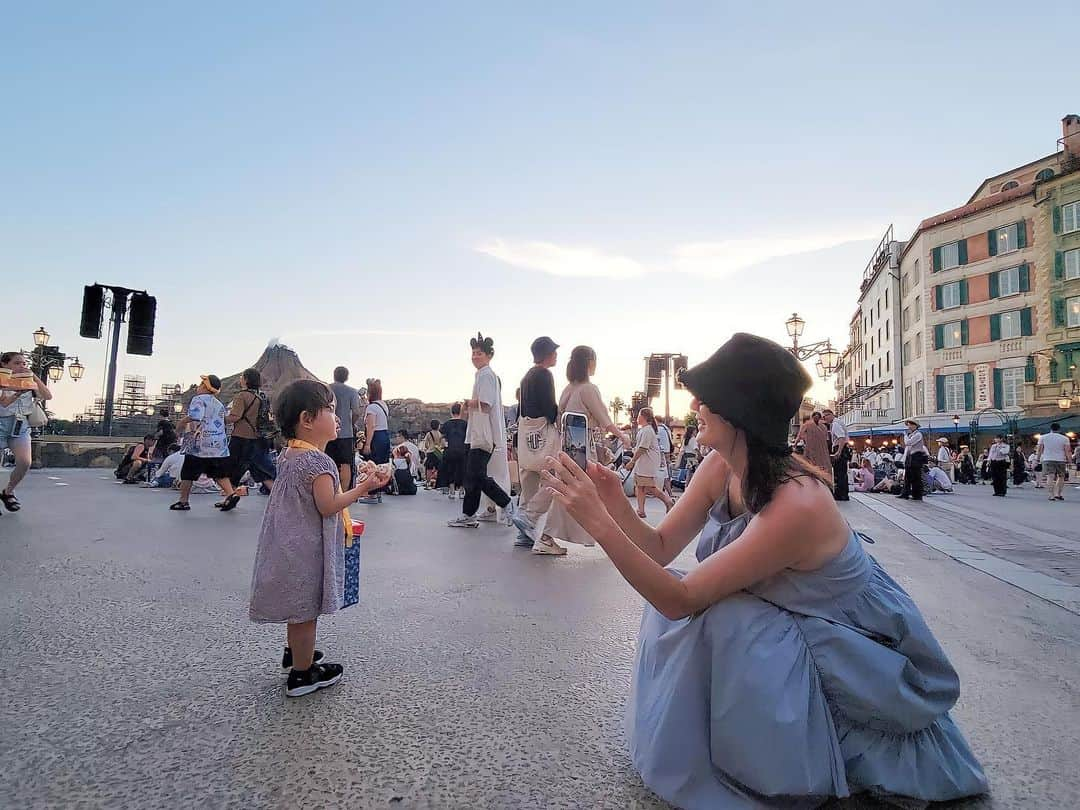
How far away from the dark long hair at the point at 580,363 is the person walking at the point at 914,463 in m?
11.5

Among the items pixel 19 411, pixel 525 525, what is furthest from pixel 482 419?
pixel 19 411

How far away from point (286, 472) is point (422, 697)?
37.9 inches

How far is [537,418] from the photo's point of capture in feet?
19.7

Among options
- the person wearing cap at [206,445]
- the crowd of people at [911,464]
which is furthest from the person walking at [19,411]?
the crowd of people at [911,464]

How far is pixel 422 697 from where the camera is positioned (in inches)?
92.4

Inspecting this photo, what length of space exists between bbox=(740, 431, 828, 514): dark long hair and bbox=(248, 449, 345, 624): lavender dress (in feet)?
4.96

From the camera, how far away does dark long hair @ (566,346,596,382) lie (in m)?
5.92

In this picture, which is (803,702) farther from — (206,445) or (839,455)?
(839,455)

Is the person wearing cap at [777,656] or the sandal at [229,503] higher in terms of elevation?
the person wearing cap at [777,656]

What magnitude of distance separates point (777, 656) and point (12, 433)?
324 inches

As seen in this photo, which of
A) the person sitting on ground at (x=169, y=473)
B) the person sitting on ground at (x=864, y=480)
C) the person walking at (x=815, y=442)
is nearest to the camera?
the person walking at (x=815, y=442)

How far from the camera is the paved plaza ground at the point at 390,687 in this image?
174 cm

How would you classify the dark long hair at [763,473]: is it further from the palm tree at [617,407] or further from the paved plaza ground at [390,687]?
the palm tree at [617,407]

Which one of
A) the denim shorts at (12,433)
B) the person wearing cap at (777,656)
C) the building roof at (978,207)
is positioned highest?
the building roof at (978,207)
